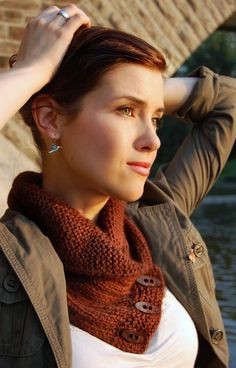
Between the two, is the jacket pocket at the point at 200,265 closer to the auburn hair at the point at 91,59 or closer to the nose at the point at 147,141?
the nose at the point at 147,141

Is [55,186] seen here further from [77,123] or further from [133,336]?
[133,336]

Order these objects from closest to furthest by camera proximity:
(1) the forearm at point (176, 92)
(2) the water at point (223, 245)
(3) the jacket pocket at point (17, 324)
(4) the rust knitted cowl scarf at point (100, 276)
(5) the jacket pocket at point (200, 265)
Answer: (3) the jacket pocket at point (17, 324) → (4) the rust knitted cowl scarf at point (100, 276) → (5) the jacket pocket at point (200, 265) → (1) the forearm at point (176, 92) → (2) the water at point (223, 245)

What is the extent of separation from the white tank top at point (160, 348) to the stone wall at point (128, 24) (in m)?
2.65

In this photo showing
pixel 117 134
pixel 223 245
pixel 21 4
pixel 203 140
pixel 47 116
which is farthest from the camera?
pixel 223 245

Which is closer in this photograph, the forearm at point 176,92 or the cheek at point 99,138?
the cheek at point 99,138

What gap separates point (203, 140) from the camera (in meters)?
2.47

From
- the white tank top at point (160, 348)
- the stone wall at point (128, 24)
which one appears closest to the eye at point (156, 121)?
the white tank top at point (160, 348)

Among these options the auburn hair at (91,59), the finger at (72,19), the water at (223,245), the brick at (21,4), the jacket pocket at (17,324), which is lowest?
the water at (223,245)

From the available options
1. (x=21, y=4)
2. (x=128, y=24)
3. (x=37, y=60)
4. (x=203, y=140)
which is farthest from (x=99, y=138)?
(x=128, y=24)

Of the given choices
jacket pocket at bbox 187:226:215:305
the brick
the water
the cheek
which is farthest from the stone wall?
the cheek

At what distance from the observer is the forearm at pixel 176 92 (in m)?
2.48

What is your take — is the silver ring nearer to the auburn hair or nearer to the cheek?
the auburn hair

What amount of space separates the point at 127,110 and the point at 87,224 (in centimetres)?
31

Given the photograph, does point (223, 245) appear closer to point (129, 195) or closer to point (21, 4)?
point (21, 4)
